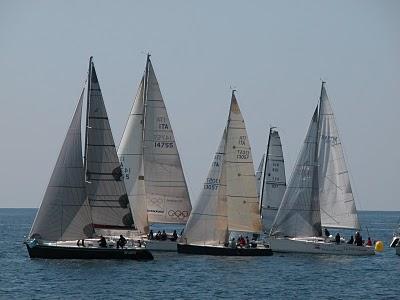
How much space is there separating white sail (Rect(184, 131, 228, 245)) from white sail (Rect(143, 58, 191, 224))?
4401mm

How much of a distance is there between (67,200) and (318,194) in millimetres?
19659

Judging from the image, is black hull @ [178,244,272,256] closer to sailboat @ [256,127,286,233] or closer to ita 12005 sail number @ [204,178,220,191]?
ita 12005 sail number @ [204,178,220,191]

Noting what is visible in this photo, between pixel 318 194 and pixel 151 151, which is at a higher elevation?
pixel 151 151

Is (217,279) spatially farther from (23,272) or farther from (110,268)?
(23,272)

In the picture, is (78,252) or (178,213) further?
(178,213)

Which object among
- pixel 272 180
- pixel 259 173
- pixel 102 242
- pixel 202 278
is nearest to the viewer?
pixel 202 278

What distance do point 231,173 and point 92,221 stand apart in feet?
38.3

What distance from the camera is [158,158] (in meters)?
72.4

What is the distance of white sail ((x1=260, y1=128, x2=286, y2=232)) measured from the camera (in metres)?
79.5

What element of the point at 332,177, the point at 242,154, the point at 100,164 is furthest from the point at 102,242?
the point at 332,177

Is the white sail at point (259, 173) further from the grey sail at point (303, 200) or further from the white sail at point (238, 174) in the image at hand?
the white sail at point (238, 174)

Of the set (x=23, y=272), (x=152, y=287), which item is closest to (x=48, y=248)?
(x=23, y=272)

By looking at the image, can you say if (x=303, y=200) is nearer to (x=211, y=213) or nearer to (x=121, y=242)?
(x=211, y=213)

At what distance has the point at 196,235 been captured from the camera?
225 feet
